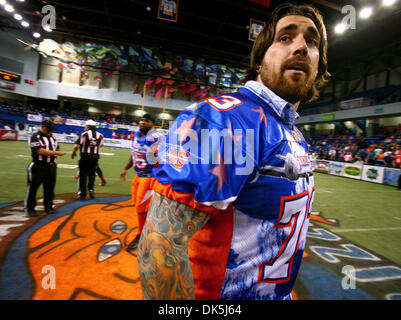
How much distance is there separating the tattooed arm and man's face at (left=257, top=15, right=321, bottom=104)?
2.29 ft

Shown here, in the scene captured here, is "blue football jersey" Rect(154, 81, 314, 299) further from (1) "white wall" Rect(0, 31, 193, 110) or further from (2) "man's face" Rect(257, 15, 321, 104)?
(1) "white wall" Rect(0, 31, 193, 110)

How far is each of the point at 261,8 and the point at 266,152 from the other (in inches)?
671

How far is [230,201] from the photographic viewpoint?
603mm

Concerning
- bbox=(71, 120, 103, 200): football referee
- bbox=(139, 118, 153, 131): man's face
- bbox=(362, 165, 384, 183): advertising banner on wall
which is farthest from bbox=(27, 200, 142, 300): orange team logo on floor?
bbox=(362, 165, 384, 183): advertising banner on wall

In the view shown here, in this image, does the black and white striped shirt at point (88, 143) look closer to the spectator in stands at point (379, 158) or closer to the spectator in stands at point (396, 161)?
the spectator in stands at point (396, 161)

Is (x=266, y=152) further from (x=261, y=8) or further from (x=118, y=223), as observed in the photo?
(x=261, y=8)

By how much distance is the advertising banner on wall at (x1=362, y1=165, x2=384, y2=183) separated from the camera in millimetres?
12464

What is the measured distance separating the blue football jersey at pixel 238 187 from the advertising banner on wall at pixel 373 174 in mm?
16062

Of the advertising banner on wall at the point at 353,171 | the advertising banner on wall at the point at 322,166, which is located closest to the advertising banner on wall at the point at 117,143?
the advertising banner on wall at the point at 322,166

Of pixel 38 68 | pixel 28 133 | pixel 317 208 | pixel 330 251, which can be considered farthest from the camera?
pixel 38 68

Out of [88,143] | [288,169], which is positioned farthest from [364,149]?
[288,169]

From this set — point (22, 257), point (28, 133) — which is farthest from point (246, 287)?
point (28, 133)

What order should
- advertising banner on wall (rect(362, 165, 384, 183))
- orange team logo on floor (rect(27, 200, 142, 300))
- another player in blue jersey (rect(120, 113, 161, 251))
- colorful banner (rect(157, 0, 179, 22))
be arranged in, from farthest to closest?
advertising banner on wall (rect(362, 165, 384, 183)) → colorful banner (rect(157, 0, 179, 22)) → another player in blue jersey (rect(120, 113, 161, 251)) → orange team logo on floor (rect(27, 200, 142, 300))

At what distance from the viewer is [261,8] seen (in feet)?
44.3
